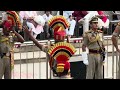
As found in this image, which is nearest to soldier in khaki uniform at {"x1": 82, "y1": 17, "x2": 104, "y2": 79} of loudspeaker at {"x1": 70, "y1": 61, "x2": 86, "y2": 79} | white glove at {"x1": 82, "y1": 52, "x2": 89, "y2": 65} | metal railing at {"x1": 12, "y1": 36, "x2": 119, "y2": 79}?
white glove at {"x1": 82, "y1": 52, "x2": 89, "y2": 65}

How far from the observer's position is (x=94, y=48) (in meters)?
7.04

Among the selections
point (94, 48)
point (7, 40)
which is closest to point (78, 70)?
point (94, 48)

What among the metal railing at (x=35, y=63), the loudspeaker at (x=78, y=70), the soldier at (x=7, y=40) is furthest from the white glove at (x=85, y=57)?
the soldier at (x=7, y=40)

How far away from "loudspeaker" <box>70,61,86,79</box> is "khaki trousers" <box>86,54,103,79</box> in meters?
0.81

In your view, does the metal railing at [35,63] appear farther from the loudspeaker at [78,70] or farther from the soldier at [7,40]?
the soldier at [7,40]

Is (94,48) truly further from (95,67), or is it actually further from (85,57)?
(85,57)

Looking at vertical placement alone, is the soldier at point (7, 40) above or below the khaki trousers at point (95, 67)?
above

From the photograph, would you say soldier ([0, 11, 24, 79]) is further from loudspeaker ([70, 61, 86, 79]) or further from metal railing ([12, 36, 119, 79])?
loudspeaker ([70, 61, 86, 79])

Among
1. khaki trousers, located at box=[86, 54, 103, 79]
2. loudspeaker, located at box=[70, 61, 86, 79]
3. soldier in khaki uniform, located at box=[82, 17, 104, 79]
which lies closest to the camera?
soldier in khaki uniform, located at box=[82, 17, 104, 79]

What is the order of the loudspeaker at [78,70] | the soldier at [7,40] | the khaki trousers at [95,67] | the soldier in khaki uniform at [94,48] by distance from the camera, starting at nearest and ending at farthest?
the soldier at [7,40] → the soldier in khaki uniform at [94,48] → the khaki trousers at [95,67] → the loudspeaker at [78,70]

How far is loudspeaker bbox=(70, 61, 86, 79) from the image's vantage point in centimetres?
812

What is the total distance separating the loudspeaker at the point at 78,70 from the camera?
Result: 812 centimetres
